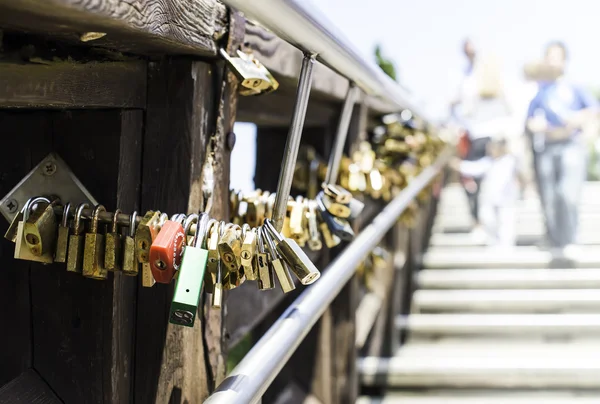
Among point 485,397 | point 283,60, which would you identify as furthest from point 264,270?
point 485,397

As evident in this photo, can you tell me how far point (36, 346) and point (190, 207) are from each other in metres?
0.29

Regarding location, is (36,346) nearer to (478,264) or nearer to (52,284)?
(52,284)

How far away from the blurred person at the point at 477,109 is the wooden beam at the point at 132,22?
4879 mm

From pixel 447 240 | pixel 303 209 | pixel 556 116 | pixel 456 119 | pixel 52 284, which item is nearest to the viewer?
pixel 52 284

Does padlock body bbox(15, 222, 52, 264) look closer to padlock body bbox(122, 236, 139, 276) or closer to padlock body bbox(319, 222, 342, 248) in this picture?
padlock body bbox(122, 236, 139, 276)

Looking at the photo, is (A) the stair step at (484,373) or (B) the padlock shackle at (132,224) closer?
(B) the padlock shackle at (132,224)

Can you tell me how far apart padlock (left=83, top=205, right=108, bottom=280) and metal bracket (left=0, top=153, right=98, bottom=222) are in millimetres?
66

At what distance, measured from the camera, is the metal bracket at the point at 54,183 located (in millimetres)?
1032

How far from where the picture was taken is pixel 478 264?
4730mm

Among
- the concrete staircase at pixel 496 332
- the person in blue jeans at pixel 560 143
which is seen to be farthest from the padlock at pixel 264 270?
the person in blue jeans at pixel 560 143

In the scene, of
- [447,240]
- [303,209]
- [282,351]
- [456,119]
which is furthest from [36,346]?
[456,119]

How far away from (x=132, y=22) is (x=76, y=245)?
0.99 feet

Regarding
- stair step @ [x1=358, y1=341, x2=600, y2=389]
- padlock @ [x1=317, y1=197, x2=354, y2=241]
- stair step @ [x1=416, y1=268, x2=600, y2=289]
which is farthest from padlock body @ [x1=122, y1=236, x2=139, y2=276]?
stair step @ [x1=416, y1=268, x2=600, y2=289]

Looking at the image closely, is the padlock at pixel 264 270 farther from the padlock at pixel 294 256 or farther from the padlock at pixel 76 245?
the padlock at pixel 76 245
